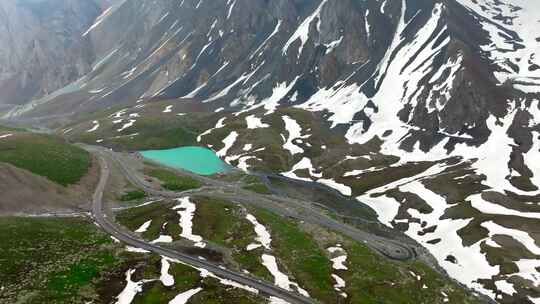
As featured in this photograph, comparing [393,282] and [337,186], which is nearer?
[393,282]

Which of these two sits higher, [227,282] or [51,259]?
[51,259]

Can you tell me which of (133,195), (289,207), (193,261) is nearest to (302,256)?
(193,261)

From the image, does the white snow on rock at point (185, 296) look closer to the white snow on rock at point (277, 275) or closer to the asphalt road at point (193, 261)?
the asphalt road at point (193, 261)

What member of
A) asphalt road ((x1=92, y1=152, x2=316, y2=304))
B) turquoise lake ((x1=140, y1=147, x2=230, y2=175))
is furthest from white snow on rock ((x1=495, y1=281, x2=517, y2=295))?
turquoise lake ((x1=140, y1=147, x2=230, y2=175))

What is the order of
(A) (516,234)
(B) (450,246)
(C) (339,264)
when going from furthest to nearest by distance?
(B) (450,246) < (A) (516,234) < (C) (339,264)

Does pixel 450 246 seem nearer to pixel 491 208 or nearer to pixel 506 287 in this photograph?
pixel 506 287

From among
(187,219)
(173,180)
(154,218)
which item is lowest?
(187,219)
